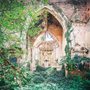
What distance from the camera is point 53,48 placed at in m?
18.6

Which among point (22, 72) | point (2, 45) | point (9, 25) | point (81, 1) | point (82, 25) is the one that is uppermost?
point (81, 1)

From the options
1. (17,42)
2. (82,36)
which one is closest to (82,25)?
(82,36)

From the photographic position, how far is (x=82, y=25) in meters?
15.9

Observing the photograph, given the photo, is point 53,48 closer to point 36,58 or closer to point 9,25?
point 36,58

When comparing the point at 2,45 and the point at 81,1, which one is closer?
the point at 2,45

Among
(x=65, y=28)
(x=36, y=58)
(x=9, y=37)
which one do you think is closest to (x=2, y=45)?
(x=9, y=37)

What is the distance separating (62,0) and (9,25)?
8714mm

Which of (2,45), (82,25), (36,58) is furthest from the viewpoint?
(36,58)

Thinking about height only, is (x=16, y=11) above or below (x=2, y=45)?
above

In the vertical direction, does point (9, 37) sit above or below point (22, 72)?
above

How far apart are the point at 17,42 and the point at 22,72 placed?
1.19m

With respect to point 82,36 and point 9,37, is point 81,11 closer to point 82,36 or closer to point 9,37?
point 82,36

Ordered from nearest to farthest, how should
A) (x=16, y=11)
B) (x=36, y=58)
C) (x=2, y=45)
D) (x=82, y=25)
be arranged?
(x=2, y=45) < (x=16, y=11) < (x=82, y=25) < (x=36, y=58)

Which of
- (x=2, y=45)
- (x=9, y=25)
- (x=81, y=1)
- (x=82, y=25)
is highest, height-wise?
(x=81, y=1)
